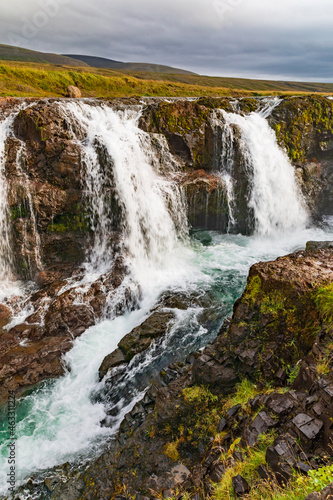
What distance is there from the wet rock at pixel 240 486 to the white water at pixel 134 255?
5.21 m

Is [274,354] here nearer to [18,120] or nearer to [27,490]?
[27,490]

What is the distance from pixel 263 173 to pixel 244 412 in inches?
708

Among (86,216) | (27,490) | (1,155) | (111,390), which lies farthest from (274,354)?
(1,155)

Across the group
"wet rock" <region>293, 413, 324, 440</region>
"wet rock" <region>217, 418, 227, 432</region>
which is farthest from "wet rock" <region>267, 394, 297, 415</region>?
"wet rock" <region>217, 418, 227, 432</region>

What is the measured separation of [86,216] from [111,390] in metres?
10.3

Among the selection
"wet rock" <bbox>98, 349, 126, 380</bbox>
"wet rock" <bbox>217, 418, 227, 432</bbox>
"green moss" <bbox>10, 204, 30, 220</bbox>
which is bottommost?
"wet rock" <bbox>98, 349, 126, 380</bbox>

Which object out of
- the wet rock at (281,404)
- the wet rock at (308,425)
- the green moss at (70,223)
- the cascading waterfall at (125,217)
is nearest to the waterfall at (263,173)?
the cascading waterfall at (125,217)

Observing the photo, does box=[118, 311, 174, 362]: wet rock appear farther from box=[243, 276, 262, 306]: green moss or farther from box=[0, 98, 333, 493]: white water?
box=[243, 276, 262, 306]: green moss

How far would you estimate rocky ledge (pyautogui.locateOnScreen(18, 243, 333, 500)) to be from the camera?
4.55 meters

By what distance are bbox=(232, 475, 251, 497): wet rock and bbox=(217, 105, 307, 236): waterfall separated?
58.8ft

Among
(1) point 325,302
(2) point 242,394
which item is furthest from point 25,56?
(2) point 242,394

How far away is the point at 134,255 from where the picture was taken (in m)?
16.9

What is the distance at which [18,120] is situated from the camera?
644 inches

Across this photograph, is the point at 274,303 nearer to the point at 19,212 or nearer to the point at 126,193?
the point at 126,193
